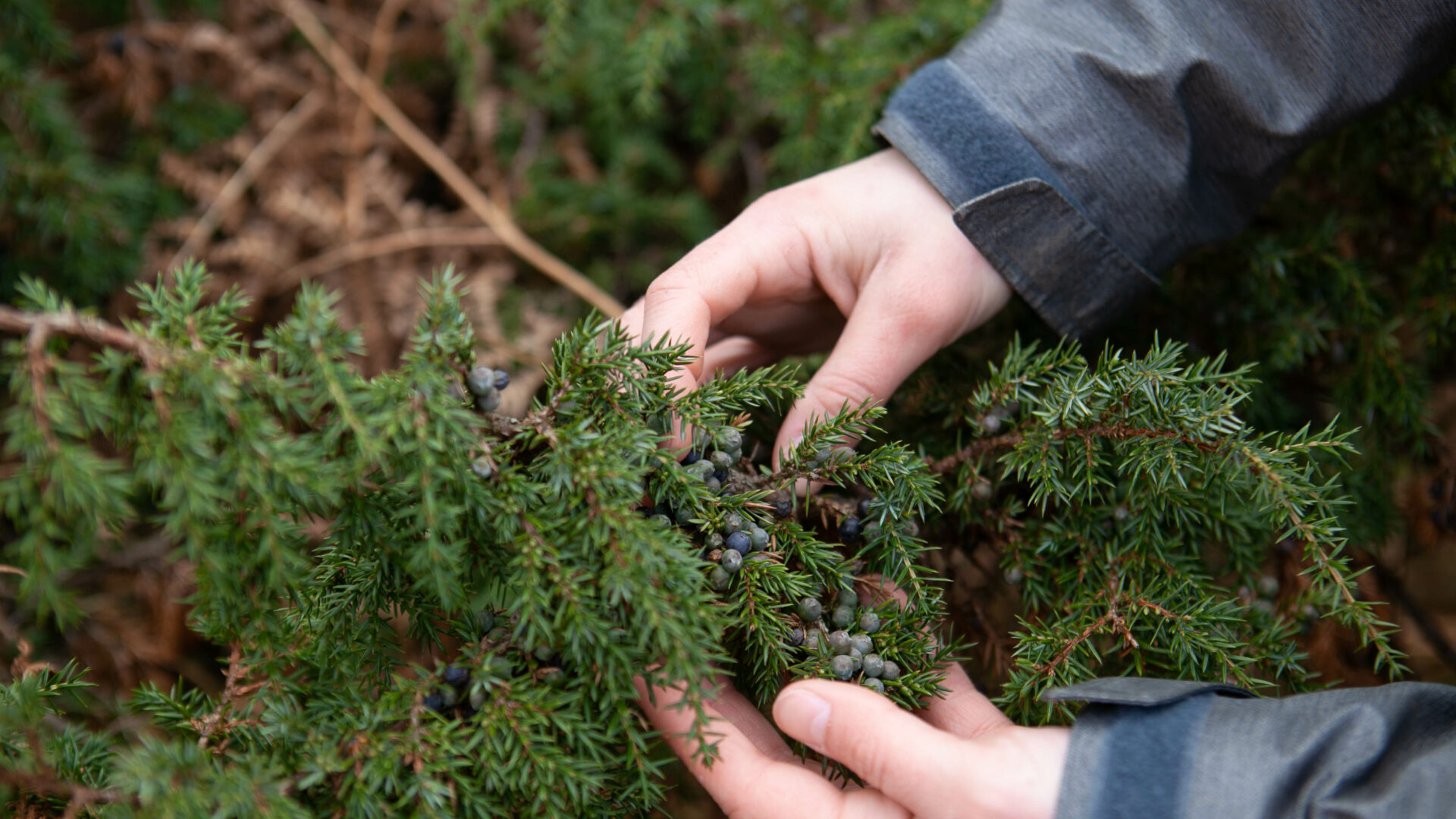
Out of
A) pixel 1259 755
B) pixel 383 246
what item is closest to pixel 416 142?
pixel 383 246

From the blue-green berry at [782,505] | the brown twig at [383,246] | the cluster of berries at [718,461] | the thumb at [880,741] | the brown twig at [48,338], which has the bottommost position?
the thumb at [880,741]

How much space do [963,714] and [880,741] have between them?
0.83 ft

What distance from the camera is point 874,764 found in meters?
1.16

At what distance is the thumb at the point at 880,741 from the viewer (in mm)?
1127

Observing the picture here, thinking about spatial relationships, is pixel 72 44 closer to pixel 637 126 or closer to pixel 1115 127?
pixel 637 126

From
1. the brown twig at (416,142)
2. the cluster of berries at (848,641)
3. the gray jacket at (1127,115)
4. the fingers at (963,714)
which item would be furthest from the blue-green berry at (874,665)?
the brown twig at (416,142)

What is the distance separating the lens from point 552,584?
1.05 meters

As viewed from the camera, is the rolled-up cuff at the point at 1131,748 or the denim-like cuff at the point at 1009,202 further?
the denim-like cuff at the point at 1009,202

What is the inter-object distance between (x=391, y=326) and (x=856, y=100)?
1.64 meters

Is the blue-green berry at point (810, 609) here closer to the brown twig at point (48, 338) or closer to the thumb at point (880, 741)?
the thumb at point (880, 741)

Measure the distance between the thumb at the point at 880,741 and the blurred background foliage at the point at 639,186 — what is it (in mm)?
436

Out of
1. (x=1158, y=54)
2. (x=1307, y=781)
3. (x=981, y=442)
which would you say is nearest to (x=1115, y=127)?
(x=1158, y=54)

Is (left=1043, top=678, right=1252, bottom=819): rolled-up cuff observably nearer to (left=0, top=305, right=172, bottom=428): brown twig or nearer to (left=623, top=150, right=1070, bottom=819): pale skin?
(left=623, top=150, right=1070, bottom=819): pale skin

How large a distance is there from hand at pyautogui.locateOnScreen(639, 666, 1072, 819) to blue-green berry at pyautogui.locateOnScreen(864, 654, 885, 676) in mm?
54
